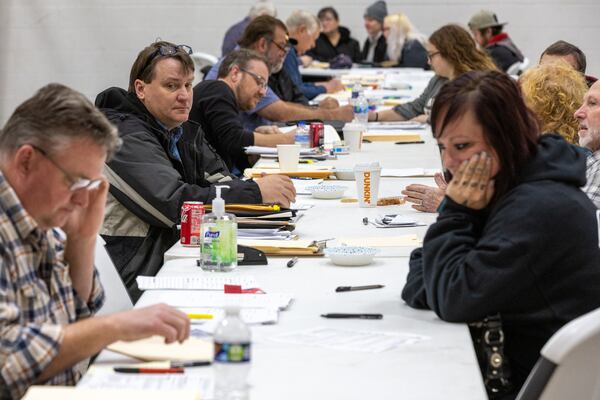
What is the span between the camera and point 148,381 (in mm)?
1703

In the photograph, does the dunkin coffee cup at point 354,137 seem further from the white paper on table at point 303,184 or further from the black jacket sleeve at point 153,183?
the black jacket sleeve at point 153,183

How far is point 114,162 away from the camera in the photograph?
10.8 feet

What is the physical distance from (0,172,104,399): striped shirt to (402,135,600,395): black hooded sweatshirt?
789 millimetres

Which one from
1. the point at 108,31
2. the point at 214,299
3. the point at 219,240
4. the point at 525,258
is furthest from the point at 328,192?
the point at 108,31

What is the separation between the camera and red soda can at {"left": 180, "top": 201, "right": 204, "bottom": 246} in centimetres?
287

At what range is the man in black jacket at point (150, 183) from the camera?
10.8 feet

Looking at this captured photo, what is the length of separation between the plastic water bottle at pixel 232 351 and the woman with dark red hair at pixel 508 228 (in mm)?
631

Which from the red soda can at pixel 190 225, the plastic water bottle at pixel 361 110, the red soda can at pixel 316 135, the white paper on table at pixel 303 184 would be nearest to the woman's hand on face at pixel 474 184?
the red soda can at pixel 190 225

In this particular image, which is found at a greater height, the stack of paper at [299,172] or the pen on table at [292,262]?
the pen on table at [292,262]

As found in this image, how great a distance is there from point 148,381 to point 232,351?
226mm

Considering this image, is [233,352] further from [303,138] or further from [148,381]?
[303,138]

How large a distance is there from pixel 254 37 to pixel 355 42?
19.2 feet

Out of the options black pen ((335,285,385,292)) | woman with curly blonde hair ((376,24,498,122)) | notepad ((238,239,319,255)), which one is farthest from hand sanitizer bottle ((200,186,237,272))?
woman with curly blonde hair ((376,24,498,122))

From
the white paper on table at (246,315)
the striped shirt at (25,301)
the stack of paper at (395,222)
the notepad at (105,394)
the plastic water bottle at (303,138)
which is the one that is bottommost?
the plastic water bottle at (303,138)
